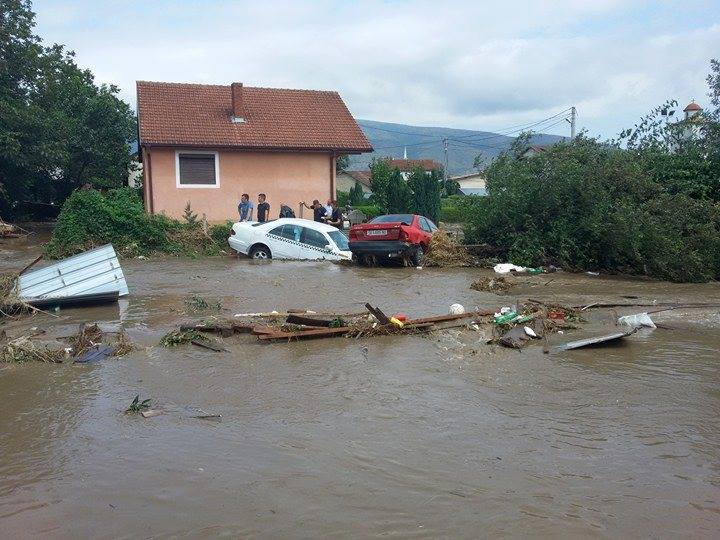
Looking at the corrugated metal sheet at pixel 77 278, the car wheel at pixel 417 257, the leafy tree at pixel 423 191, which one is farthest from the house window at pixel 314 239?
the leafy tree at pixel 423 191

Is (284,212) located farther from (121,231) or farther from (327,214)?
(121,231)

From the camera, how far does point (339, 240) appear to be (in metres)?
18.8

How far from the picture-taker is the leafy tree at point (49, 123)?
90.7 ft

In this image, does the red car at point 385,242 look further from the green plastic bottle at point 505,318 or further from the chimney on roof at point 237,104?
the chimney on roof at point 237,104

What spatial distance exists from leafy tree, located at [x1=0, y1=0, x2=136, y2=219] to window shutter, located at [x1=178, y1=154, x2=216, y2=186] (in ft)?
24.0

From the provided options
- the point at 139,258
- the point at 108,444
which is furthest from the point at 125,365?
the point at 139,258

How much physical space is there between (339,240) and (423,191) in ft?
46.5

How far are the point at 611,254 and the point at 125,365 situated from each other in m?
12.8

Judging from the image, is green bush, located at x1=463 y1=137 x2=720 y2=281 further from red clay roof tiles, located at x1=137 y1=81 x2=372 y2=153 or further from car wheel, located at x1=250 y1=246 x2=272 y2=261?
red clay roof tiles, located at x1=137 y1=81 x2=372 y2=153

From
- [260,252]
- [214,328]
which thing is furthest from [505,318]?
[260,252]

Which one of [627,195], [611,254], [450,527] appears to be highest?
[627,195]

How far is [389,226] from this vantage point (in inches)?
690

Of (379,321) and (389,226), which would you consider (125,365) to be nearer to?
(379,321)

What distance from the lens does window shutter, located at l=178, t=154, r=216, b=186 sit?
81.7 ft
